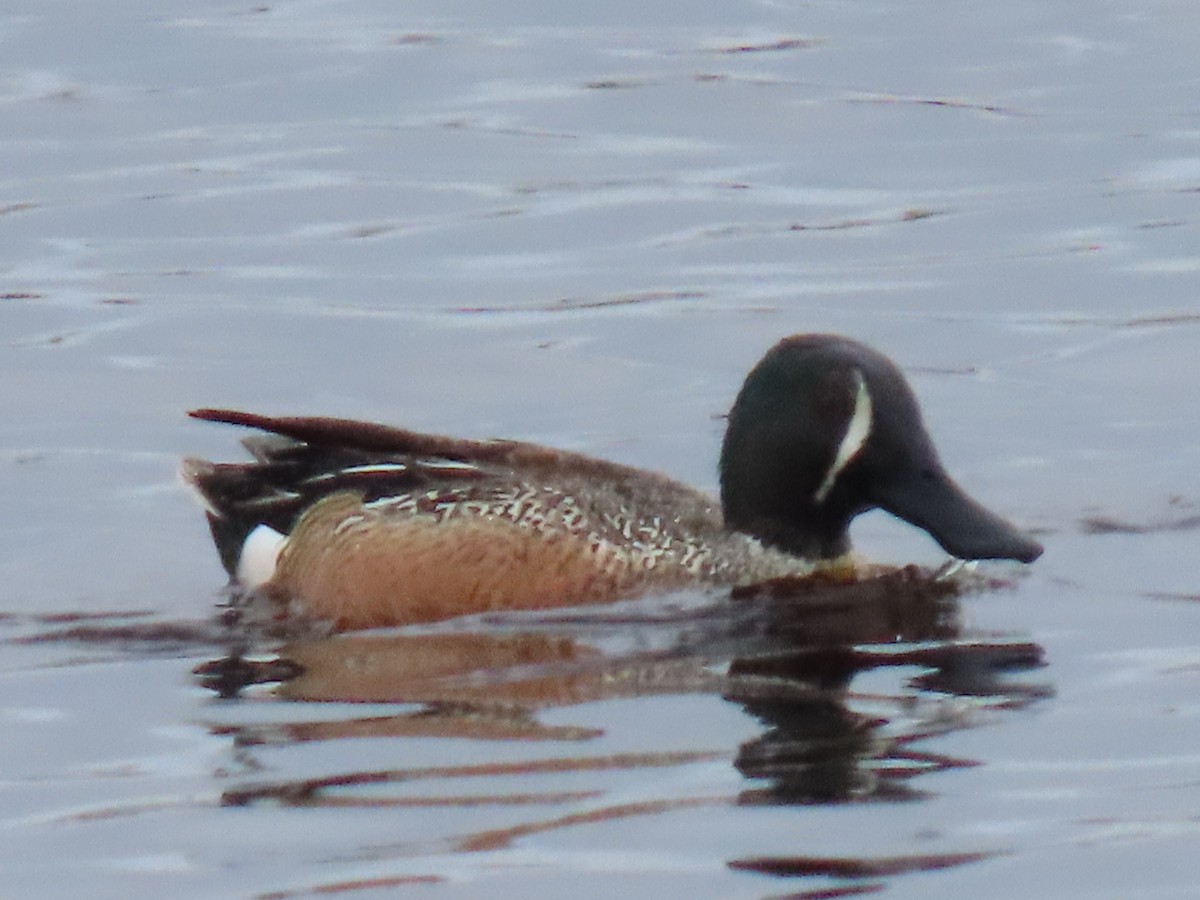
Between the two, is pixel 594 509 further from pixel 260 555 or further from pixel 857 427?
pixel 260 555

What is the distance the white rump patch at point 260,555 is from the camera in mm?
8984

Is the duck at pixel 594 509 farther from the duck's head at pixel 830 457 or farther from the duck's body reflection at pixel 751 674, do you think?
the duck's body reflection at pixel 751 674

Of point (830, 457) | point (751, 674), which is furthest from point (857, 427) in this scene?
point (751, 674)

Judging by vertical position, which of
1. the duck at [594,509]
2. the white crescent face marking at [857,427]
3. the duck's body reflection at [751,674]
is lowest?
the duck's body reflection at [751,674]

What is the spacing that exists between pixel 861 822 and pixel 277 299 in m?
7.52

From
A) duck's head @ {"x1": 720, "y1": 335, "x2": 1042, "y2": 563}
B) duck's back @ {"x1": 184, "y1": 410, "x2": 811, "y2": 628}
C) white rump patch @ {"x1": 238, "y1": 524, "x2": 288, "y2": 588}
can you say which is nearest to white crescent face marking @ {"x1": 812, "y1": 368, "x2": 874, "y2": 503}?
duck's head @ {"x1": 720, "y1": 335, "x2": 1042, "y2": 563}

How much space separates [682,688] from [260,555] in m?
2.07

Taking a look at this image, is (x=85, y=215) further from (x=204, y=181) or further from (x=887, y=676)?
(x=887, y=676)

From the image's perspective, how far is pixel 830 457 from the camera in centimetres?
852

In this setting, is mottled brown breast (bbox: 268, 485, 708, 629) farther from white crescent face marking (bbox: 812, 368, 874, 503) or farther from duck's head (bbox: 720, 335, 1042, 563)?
white crescent face marking (bbox: 812, 368, 874, 503)

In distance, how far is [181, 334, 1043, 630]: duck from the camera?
27.6ft

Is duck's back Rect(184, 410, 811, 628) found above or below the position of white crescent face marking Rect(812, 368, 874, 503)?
below

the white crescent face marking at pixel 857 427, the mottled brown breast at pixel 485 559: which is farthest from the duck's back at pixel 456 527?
the white crescent face marking at pixel 857 427

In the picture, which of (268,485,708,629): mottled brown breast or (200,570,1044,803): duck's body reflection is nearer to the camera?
(200,570,1044,803): duck's body reflection
